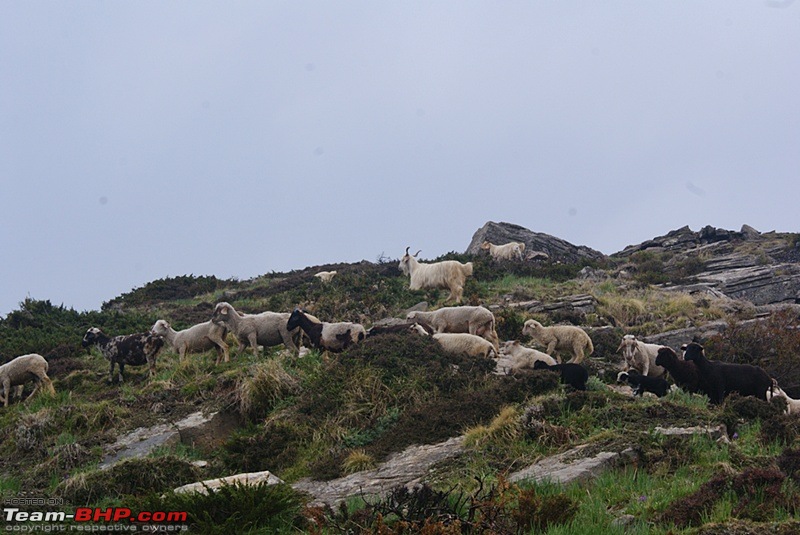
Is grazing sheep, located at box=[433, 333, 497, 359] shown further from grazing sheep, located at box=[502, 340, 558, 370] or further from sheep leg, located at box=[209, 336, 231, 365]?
sheep leg, located at box=[209, 336, 231, 365]

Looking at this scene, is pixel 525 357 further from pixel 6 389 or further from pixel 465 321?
pixel 6 389

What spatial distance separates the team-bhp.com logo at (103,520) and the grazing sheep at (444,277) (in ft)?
49.8

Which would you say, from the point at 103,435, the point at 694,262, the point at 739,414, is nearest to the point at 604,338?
the point at 739,414

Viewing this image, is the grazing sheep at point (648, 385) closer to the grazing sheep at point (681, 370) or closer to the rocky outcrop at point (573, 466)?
the grazing sheep at point (681, 370)

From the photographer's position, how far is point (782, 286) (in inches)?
957

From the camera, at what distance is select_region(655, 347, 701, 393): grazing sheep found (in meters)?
12.8

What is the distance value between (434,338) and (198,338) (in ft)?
19.3

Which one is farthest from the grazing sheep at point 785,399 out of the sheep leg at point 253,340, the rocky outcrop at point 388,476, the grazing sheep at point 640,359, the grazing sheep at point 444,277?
the grazing sheep at point 444,277

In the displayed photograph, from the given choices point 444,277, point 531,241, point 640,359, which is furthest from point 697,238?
point 640,359

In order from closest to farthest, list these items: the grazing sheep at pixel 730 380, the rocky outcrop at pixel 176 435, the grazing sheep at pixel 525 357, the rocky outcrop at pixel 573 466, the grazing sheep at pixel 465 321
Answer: the rocky outcrop at pixel 573 466
the rocky outcrop at pixel 176 435
the grazing sheep at pixel 730 380
the grazing sheep at pixel 525 357
the grazing sheep at pixel 465 321

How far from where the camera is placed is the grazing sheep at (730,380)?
1211 cm

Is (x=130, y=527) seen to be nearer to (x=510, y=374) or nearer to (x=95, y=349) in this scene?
(x=510, y=374)

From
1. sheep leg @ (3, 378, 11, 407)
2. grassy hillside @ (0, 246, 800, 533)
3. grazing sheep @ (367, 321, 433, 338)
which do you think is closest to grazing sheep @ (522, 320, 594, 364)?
grassy hillside @ (0, 246, 800, 533)

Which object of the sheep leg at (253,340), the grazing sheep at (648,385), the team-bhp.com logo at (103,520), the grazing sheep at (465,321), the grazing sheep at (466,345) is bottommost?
the grazing sheep at (648,385)
